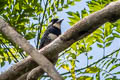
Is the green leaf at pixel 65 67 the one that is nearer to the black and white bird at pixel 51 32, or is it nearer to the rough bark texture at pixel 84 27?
the black and white bird at pixel 51 32

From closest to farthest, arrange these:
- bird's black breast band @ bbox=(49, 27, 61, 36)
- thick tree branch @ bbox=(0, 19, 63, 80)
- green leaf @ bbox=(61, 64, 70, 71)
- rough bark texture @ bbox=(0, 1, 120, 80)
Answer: thick tree branch @ bbox=(0, 19, 63, 80)
rough bark texture @ bbox=(0, 1, 120, 80)
green leaf @ bbox=(61, 64, 70, 71)
bird's black breast band @ bbox=(49, 27, 61, 36)

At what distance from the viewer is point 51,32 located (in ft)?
13.7

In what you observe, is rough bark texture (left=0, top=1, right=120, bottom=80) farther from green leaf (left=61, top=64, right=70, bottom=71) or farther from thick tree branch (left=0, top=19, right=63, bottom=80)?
green leaf (left=61, top=64, right=70, bottom=71)

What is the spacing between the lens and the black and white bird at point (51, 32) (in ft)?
13.2

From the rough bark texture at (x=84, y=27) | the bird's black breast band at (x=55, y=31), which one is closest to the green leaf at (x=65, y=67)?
the bird's black breast band at (x=55, y=31)

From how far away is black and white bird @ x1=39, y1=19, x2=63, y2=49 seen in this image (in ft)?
13.2

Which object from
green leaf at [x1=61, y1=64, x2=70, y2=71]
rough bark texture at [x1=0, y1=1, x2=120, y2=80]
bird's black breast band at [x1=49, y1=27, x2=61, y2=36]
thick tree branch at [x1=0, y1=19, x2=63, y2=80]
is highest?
thick tree branch at [x1=0, y1=19, x2=63, y2=80]

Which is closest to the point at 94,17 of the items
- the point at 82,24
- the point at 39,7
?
the point at 82,24

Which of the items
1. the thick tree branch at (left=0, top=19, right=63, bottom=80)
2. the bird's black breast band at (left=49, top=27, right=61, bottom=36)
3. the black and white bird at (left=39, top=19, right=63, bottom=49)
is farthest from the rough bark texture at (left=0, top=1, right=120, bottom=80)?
the bird's black breast band at (left=49, top=27, right=61, bottom=36)

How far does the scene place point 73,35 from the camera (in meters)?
2.15

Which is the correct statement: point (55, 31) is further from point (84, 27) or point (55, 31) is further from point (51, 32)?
point (84, 27)

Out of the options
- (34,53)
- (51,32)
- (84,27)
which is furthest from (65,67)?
(34,53)

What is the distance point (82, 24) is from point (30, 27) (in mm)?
2353

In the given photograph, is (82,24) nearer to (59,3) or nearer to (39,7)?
(39,7)
